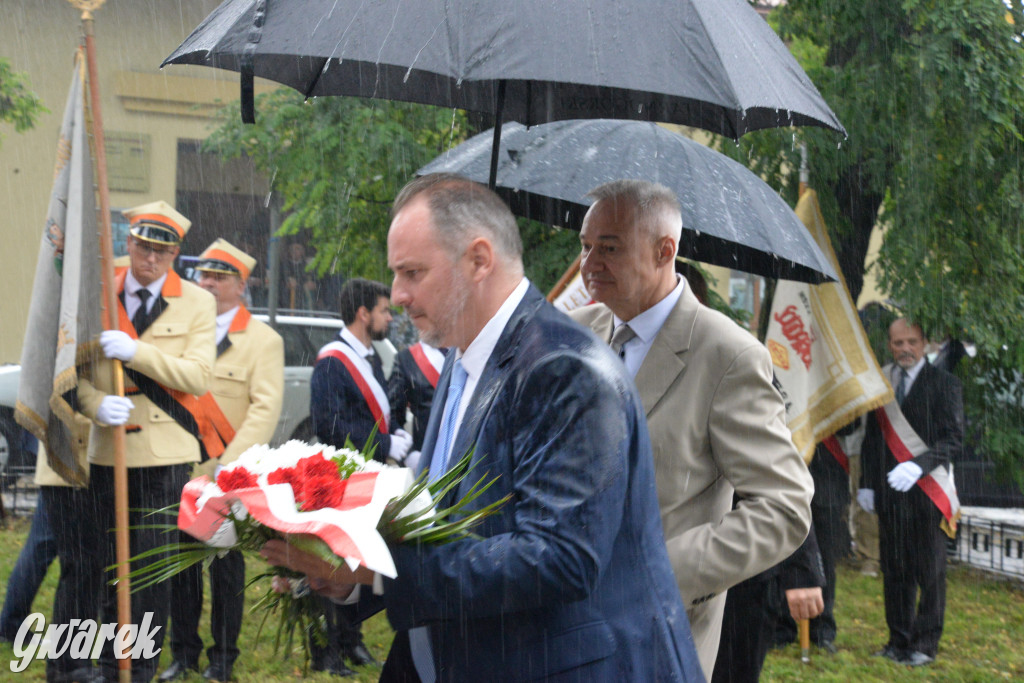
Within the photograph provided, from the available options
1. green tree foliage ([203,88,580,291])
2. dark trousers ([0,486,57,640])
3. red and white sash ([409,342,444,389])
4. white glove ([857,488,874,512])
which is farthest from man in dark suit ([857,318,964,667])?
dark trousers ([0,486,57,640])

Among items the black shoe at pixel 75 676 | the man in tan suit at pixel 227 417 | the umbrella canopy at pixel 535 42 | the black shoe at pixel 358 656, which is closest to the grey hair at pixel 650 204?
the umbrella canopy at pixel 535 42

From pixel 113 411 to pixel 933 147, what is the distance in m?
5.64

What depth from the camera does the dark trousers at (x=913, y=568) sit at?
694 cm

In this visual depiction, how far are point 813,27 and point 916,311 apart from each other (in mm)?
2284

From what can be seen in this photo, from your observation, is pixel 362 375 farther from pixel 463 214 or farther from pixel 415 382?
pixel 463 214

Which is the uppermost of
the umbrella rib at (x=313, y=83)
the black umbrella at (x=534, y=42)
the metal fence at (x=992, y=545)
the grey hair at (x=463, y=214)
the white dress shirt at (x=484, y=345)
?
the black umbrella at (x=534, y=42)

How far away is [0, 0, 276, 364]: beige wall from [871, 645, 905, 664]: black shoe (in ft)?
38.5

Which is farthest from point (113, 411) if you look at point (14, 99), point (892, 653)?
point (14, 99)

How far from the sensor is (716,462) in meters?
2.92

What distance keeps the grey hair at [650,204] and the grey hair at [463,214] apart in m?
0.92

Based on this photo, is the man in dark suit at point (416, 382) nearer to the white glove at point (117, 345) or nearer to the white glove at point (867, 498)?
the white glove at point (117, 345)

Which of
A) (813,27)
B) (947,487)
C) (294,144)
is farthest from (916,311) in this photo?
(294,144)

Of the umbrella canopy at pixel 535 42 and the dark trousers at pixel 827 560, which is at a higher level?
the umbrella canopy at pixel 535 42

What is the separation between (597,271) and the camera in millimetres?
3152
